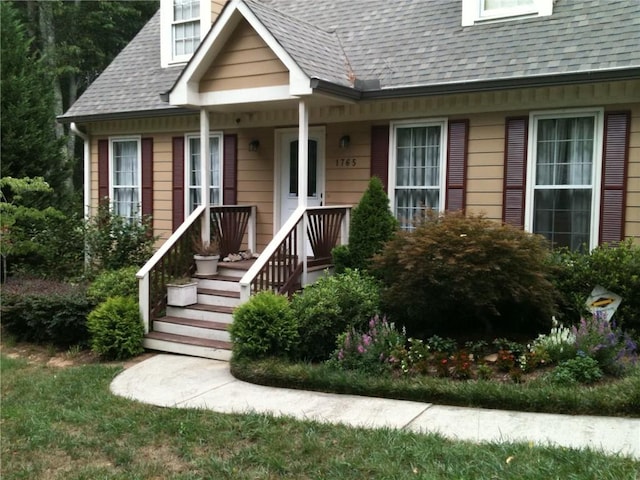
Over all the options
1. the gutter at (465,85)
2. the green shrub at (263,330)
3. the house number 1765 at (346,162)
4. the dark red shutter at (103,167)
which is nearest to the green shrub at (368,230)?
the house number 1765 at (346,162)

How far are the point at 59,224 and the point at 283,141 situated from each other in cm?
452

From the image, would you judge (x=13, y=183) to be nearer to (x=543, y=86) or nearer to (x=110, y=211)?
(x=110, y=211)

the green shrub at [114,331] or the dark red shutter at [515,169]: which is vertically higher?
the dark red shutter at [515,169]

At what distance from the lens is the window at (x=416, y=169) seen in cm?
847

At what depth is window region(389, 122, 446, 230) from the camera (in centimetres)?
847

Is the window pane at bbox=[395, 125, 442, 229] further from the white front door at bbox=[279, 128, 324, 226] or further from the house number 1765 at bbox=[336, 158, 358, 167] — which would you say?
the white front door at bbox=[279, 128, 324, 226]

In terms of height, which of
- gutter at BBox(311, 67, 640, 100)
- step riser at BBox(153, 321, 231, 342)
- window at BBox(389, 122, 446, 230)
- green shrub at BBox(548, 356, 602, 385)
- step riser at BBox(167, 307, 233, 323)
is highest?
gutter at BBox(311, 67, 640, 100)

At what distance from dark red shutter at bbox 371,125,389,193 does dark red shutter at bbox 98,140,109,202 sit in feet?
19.1

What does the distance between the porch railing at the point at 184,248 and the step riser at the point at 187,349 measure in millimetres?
232

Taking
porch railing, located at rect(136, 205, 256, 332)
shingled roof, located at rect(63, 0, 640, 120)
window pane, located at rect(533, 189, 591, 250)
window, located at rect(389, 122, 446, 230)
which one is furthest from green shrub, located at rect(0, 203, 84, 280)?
window pane, located at rect(533, 189, 591, 250)

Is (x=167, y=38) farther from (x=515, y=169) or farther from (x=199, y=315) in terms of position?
(x=515, y=169)

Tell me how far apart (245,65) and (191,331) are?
366 centimetres

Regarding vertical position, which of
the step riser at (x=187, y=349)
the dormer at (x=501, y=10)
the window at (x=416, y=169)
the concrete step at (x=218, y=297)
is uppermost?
the dormer at (x=501, y=10)

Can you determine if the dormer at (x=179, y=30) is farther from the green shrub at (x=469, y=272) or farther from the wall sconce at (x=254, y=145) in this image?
the green shrub at (x=469, y=272)
